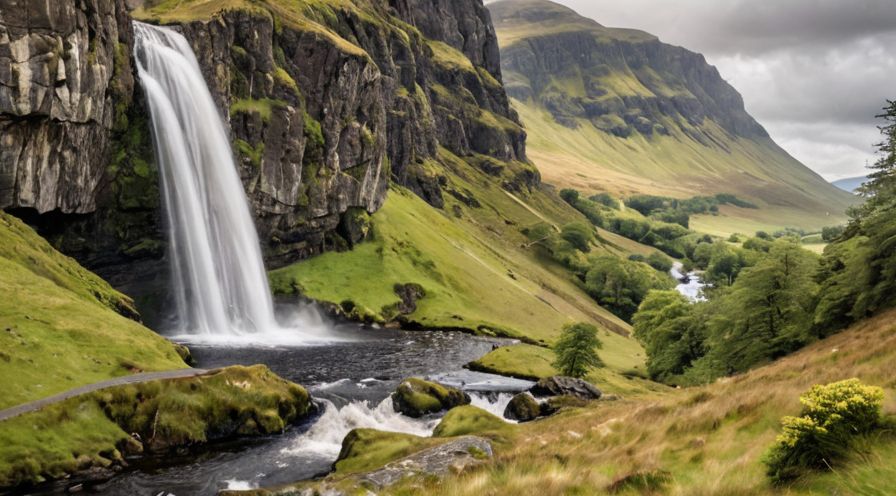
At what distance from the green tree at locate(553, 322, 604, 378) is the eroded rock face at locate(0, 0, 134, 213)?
6862cm

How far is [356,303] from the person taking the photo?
11538 centimetres

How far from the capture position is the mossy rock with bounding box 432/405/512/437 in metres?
41.1

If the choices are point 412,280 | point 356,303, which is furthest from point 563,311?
point 356,303

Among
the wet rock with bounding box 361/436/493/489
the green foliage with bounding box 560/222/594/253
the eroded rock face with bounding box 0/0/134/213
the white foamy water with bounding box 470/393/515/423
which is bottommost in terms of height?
the white foamy water with bounding box 470/393/515/423

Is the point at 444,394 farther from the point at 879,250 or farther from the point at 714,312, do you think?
the point at 714,312

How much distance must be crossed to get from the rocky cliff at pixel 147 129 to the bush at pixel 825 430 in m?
75.7

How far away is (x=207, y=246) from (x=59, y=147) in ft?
80.6

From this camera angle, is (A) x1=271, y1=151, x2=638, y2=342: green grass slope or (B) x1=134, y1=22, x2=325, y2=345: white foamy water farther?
(A) x1=271, y1=151, x2=638, y2=342: green grass slope

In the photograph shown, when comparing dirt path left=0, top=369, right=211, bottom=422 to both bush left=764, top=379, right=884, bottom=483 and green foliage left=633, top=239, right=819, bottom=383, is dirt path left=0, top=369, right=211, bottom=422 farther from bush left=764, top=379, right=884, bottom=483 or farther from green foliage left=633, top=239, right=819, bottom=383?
green foliage left=633, top=239, right=819, bottom=383

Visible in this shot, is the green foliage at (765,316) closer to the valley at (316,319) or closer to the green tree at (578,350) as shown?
the valley at (316,319)

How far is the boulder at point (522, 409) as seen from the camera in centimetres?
5397

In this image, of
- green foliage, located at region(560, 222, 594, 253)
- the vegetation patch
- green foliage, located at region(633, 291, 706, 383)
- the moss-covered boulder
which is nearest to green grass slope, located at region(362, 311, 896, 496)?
the vegetation patch

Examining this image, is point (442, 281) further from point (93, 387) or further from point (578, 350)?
point (93, 387)

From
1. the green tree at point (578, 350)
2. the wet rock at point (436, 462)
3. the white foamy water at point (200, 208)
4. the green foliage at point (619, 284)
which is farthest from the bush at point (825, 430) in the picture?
the green foliage at point (619, 284)
